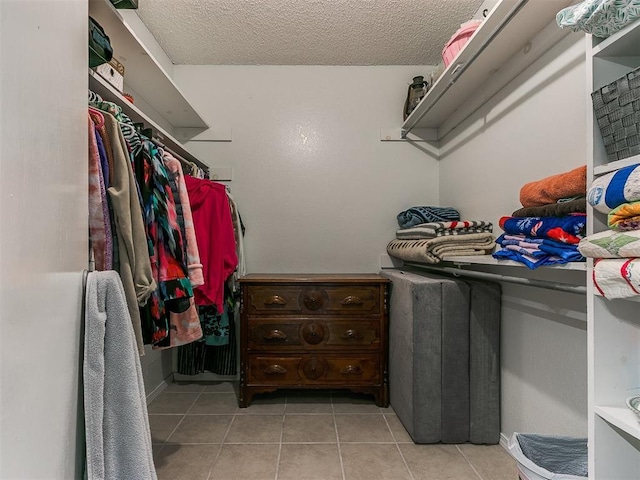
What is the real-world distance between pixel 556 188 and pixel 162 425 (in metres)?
2.15

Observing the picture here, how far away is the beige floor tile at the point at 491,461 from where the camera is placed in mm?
1590

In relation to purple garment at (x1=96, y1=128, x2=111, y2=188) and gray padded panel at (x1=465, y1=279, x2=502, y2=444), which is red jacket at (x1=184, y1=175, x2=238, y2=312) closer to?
purple garment at (x1=96, y1=128, x2=111, y2=188)

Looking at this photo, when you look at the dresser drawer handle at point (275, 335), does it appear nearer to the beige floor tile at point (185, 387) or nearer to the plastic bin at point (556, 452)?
the beige floor tile at point (185, 387)

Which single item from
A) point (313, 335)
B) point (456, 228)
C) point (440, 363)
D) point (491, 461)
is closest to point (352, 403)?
point (313, 335)

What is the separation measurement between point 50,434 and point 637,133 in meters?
1.38

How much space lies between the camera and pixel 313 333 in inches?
89.9

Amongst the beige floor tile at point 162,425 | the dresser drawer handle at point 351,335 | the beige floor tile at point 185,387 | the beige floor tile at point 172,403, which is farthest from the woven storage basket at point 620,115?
the beige floor tile at point 185,387

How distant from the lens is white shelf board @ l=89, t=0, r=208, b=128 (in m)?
1.39

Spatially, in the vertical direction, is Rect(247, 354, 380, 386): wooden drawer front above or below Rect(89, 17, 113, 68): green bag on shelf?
below

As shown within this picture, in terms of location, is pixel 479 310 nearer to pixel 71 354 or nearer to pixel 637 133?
pixel 637 133

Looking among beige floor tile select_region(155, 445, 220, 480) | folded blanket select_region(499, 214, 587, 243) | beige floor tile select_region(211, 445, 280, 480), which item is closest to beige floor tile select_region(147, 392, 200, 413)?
beige floor tile select_region(155, 445, 220, 480)

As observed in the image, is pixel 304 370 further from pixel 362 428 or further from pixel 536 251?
pixel 536 251

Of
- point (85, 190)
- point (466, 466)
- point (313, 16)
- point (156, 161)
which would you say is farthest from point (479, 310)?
point (313, 16)

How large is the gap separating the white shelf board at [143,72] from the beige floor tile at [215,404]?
73.1 inches
